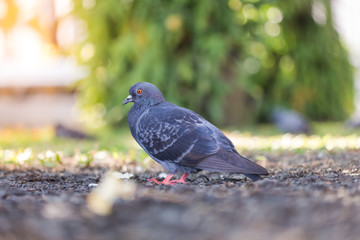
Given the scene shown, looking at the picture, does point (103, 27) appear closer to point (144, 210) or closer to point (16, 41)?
point (16, 41)

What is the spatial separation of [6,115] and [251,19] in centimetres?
868

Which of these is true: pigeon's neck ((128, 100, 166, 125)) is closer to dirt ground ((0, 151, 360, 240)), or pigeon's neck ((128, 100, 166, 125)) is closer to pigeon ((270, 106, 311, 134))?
dirt ground ((0, 151, 360, 240))

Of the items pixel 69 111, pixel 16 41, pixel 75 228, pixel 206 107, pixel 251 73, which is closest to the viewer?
pixel 75 228

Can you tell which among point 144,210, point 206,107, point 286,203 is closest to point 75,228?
point 144,210

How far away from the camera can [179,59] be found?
36.4 feet

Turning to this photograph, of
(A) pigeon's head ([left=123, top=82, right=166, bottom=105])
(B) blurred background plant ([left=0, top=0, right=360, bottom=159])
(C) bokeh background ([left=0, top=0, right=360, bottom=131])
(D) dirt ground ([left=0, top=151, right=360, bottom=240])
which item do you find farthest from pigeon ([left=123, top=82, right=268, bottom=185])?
(C) bokeh background ([left=0, top=0, right=360, bottom=131])

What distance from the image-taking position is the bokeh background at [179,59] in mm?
10945

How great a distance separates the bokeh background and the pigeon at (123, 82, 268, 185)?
6.67m

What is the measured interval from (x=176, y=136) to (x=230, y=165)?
535mm

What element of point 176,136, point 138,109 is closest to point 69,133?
point 138,109

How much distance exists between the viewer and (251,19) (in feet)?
37.9

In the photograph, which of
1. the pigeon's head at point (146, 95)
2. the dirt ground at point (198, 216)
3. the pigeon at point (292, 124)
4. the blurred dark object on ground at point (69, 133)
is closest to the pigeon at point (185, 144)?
the pigeon's head at point (146, 95)

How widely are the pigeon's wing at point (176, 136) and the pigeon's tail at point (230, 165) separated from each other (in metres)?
0.05

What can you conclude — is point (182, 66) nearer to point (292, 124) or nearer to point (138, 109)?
point (292, 124)
